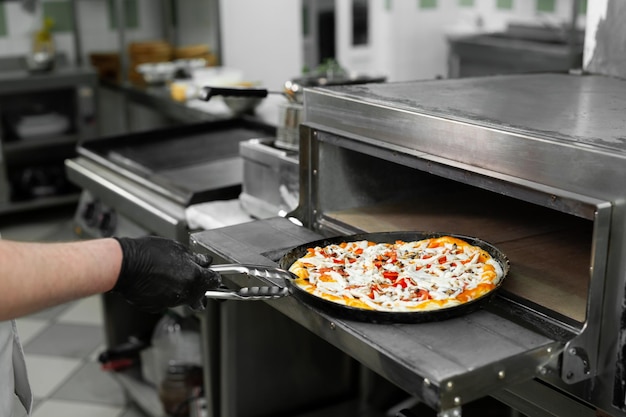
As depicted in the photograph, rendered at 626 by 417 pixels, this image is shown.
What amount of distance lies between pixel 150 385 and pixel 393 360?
2.22 metres

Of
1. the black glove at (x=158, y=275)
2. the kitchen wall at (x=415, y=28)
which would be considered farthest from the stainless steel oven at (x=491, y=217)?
the kitchen wall at (x=415, y=28)

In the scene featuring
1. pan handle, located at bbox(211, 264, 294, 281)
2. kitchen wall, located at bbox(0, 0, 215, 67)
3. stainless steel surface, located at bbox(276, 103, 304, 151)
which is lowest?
pan handle, located at bbox(211, 264, 294, 281)

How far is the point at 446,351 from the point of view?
1188mm

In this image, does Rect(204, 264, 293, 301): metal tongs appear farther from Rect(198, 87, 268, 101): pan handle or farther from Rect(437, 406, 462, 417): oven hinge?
Rect(198, 87, 268, 101): pan handle

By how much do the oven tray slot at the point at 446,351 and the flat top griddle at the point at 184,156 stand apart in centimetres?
122

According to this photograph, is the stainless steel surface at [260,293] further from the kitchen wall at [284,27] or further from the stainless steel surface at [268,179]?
the kitchen wall at [284,27]

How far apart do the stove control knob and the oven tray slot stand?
180cm

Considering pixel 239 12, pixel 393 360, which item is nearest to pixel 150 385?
pixel 393 360

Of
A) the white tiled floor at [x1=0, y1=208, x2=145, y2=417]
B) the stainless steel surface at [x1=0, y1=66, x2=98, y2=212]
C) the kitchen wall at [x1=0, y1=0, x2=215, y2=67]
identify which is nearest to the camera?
the white tiled floor at [x1=0, y1=208, x2=145, y2=417]

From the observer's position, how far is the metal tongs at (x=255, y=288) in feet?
4.60

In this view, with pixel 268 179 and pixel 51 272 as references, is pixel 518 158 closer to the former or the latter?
pixel 51 272

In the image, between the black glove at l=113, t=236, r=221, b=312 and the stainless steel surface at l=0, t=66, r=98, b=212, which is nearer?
the black glove at l=113, t=236, r=221, b=312

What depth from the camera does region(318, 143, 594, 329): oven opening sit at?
158 centimetres

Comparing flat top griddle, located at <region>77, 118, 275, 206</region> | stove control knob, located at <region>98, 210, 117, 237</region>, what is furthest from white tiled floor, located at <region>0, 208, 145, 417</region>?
Answer: flat top griddle, located at <region>77, 118, 275, 206</region>
